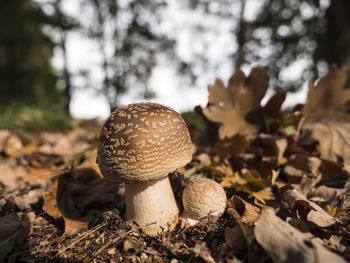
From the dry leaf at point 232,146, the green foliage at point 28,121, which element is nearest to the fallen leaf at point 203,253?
the dry leaf at point 232,146

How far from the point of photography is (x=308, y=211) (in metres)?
1.54

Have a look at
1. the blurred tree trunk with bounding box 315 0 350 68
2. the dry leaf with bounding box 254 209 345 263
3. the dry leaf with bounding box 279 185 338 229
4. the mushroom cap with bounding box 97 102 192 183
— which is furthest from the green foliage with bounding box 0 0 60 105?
the dry leaf with bounding box 254 209 345 263

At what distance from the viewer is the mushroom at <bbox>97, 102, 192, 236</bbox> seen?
1611mm

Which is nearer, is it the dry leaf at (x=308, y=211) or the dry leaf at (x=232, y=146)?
the dry leaf at (x=308, y=211)

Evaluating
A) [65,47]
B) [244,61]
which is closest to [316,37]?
[244,61]

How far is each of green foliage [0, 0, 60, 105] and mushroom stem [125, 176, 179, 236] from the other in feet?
47.1

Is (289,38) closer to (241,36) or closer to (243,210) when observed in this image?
(241,36)

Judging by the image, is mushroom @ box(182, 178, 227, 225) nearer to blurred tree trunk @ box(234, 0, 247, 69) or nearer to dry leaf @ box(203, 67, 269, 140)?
dry leaf @ box(203, 67, 269, 140)

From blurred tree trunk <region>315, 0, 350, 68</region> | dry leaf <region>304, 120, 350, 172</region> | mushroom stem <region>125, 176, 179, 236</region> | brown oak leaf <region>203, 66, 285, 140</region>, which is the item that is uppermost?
blurred tree trunk <region>315, 0, 350, 68</region>

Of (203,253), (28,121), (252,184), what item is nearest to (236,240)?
(203,253)

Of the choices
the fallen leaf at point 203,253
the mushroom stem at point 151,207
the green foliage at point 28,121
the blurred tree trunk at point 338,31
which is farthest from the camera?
the blurred tree trunk at point 338,31

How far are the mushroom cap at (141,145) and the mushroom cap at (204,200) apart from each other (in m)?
0.25

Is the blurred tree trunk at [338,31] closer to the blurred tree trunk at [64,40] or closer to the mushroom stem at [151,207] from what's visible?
the mushroom stem at [151,207]

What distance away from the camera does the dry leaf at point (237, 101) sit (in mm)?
2480
